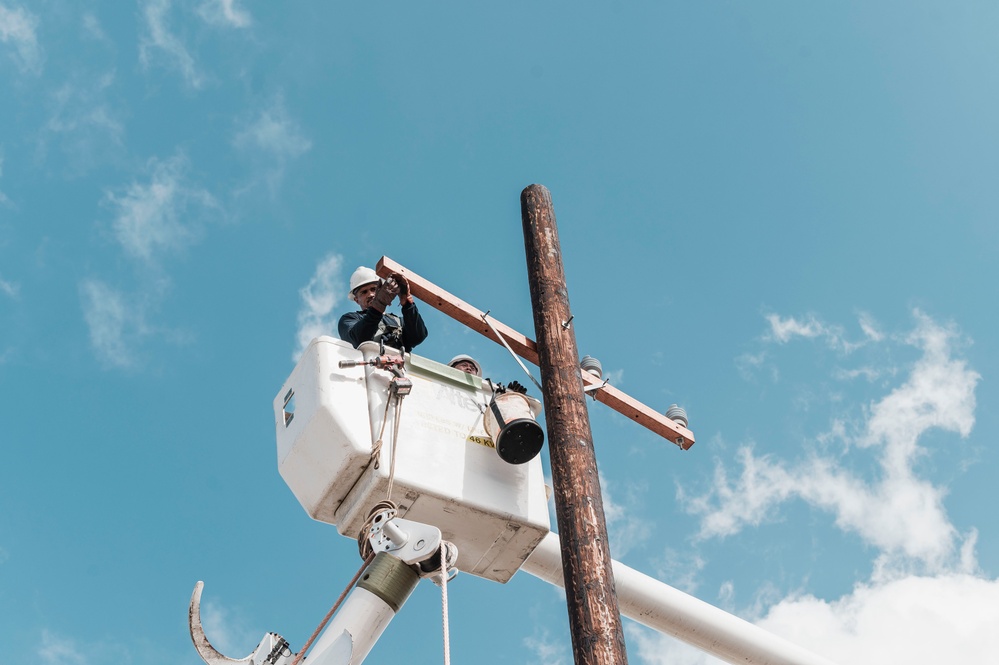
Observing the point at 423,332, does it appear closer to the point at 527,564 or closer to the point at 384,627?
the point at 527,564

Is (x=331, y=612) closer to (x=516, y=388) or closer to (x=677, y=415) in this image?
(x=516, y=388)

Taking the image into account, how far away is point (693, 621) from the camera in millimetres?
6512

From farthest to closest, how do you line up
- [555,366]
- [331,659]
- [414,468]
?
[555,366] < [414,468] < [331,659]

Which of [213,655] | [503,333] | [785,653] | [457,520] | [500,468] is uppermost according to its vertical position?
[503,333]

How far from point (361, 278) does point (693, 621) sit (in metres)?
3.05

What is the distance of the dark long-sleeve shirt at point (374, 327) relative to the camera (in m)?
6.25

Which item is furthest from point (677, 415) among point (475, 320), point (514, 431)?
point (514, 431)

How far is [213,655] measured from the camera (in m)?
4.43

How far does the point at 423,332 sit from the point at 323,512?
1.34 meters

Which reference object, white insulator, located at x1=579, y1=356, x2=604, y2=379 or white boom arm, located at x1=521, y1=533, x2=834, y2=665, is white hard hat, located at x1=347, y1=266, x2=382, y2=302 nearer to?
white insulator, located at x1=579, y1=356, x2=604, y2=379

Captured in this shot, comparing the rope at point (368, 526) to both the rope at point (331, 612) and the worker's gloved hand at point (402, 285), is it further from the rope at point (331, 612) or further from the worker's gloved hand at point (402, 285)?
the worker's gloved hand at point (402, 285)

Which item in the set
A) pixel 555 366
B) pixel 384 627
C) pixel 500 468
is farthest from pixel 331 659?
pixel 555 366

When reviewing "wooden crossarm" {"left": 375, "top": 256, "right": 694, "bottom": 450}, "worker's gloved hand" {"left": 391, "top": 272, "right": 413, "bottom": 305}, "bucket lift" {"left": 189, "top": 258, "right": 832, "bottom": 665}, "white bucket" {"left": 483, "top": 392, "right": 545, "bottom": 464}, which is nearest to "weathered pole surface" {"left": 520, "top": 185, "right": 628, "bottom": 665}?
"white bucket" {"left": 483, "top": 392, "right": 545, "bottom": 464}

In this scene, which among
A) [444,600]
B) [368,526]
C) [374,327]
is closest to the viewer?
[444,600]
